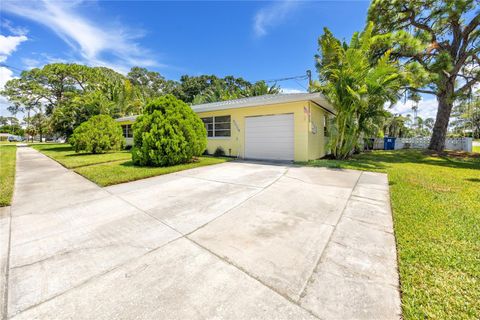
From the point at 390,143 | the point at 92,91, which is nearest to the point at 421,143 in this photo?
the point at 390,143

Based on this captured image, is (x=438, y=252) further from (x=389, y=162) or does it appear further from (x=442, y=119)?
(x=442, y=119)

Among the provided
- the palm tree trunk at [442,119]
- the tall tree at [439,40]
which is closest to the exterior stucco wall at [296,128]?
the tall tree at [439,40]

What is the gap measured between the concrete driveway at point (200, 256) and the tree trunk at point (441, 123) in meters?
14.1

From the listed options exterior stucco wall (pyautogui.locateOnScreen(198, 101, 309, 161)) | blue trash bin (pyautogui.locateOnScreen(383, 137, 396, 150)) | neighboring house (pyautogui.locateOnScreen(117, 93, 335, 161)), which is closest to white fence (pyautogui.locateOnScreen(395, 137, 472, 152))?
blue trash bin (pyautogui.locateOnScreen(383, 137, 396, 150))

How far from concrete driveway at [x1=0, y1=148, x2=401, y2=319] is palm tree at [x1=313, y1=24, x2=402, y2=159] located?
17.6ft

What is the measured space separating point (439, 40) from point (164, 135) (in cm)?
1828

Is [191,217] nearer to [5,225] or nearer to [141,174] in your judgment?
[5,225]

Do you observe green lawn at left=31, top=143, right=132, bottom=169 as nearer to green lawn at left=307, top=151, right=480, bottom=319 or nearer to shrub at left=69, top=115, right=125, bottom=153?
shrub at left=69, top=115, right=125, bottom=153

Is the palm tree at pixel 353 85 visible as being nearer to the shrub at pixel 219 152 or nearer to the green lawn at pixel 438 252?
the green lawn at pixel 438 252

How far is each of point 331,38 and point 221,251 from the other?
945 cm

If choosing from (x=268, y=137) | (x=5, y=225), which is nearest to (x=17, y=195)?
(x=5, y=225)

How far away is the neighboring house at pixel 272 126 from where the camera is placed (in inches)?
340

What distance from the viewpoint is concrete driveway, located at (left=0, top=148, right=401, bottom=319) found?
1.55 m

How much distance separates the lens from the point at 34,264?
2.08 metres
